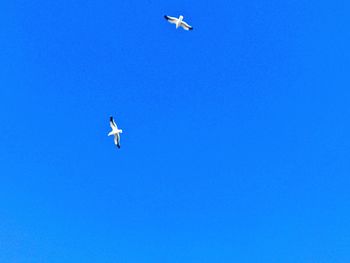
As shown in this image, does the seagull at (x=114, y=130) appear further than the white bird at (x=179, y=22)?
Yes

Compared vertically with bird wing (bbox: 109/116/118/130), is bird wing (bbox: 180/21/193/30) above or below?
above

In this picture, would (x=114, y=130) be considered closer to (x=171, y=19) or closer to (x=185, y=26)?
(x=171, y=19)

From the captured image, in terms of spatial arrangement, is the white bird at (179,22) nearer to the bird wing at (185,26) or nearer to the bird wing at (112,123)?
the bird wing at (185,26)

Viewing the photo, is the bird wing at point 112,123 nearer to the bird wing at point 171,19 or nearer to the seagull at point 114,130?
the seagull at point 114,130

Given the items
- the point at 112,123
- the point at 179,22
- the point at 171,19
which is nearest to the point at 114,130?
the point at 112,123

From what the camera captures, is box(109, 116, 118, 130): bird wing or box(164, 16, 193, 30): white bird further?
box(109, 116, 118, 130): bird wing

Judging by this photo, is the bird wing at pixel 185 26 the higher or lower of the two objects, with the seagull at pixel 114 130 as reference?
higher

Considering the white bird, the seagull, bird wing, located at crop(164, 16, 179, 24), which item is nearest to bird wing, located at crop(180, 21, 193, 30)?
the white bird

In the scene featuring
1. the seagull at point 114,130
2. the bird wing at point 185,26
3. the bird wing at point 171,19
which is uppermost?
the bird wing at point 171,19

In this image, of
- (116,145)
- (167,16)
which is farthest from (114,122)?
(167,16)

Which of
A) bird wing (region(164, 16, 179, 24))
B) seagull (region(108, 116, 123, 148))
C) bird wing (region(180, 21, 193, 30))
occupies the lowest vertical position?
seagull (region(108, 116, 123, 148))

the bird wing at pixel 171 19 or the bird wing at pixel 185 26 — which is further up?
the bird wing at pixel 171 19

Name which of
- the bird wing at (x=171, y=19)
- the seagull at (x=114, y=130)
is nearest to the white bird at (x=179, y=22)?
the bird wing at (x=171, y=19)

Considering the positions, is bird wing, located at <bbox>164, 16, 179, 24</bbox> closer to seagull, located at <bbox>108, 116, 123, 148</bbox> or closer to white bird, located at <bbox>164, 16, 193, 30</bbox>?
white bird, located at <bbox>164, 16, 193, 30</bbox>
